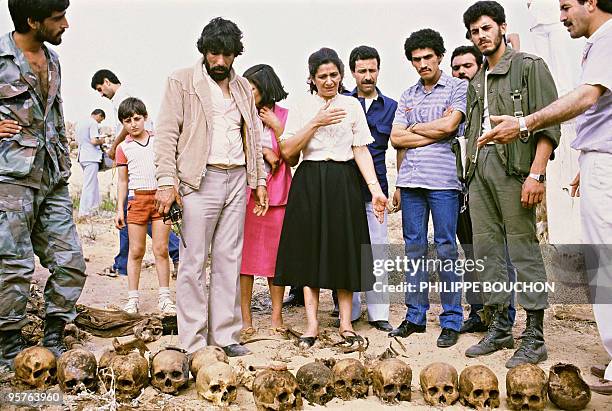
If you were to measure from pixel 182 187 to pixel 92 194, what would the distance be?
521 cm

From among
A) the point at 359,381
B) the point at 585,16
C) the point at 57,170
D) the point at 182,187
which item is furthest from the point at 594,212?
the point at 57,170

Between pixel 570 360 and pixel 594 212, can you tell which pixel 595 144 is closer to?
pixel 594 212

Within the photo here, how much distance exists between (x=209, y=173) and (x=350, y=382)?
164cm

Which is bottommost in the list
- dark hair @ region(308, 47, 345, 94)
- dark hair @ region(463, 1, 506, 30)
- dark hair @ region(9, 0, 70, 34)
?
dark hair @ region(308, 47, 345, 94)

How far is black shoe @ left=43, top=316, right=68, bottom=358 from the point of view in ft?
13.0

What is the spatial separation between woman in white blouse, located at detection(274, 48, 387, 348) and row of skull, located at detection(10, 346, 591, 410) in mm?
1007

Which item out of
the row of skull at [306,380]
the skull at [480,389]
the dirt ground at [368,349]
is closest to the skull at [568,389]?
the row of skull at [306,380]

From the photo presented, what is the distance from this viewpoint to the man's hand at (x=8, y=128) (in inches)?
145

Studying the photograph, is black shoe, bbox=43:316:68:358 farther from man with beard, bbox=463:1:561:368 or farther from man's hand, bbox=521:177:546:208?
Result: man's hand, bbox=521:177:546:208

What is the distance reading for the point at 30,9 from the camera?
12.1 feet

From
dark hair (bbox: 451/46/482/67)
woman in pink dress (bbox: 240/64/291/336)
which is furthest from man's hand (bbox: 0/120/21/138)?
dark hair (bbox: 451/46/482/67)

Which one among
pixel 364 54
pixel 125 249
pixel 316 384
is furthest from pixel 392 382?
pixel 125 249

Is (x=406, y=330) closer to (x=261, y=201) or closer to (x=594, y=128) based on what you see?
(x=261, y=201)

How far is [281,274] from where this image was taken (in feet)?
14.5
